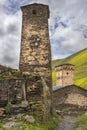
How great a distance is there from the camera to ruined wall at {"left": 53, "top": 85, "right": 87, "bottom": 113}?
56.7 m

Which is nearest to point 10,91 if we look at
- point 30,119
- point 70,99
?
point 30,119

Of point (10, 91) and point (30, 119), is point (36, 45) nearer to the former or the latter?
point (10, 91)

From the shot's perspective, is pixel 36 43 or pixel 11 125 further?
pixel 36 43

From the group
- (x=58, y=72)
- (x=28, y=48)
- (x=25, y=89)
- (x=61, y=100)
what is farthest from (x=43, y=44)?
(x=58, y=72)

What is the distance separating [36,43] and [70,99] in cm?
2489

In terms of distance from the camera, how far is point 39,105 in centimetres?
2377

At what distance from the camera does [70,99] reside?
→ 187ft

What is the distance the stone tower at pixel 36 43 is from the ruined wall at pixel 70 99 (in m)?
23.4

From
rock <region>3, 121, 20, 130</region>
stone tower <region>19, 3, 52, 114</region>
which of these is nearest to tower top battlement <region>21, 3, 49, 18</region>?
stone tower <region>19, 3, 52, 114</region>

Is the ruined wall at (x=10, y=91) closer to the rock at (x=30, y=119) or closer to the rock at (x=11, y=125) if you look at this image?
the rock at (x=30, y=119)

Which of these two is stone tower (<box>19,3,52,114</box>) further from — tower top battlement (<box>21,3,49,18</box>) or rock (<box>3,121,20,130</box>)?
rock (<box>3,121,20,130</box>)

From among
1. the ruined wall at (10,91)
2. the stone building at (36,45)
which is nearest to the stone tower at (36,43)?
the stone building at (36,45)

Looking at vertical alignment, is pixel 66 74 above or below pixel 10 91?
above

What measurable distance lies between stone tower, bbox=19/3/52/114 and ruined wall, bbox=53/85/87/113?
76.8ft
